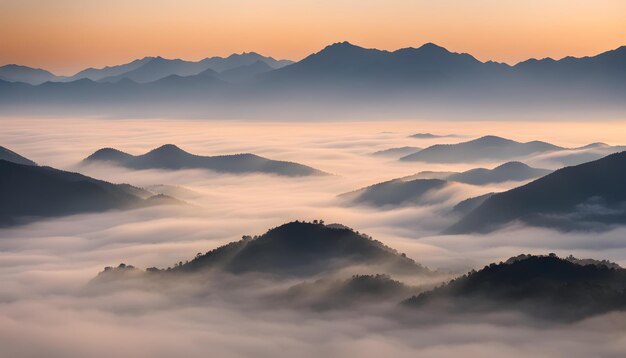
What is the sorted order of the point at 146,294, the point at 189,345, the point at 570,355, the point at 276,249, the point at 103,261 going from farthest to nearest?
the point at 103,261 < the point at 276,249 < the point at 146,294 < the point at 189,345 < the point at 570,355

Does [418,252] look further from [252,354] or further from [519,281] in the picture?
[252,354]

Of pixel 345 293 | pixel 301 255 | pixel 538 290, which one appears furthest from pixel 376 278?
pixel 538 290

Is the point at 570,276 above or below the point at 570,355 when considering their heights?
above

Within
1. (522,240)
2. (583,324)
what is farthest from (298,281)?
(522,240)

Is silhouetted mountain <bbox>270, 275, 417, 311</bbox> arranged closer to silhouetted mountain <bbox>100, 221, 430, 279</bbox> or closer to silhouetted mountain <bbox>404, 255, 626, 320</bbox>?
silhouetted mountain <bbox>404, 255, 626, 320</bbox>

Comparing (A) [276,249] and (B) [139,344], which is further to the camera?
(A) [276,249]

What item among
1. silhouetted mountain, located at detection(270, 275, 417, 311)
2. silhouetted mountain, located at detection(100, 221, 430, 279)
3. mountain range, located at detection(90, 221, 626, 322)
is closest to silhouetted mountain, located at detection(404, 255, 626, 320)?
mountain range, located at detection(90, 221, 626, 322)

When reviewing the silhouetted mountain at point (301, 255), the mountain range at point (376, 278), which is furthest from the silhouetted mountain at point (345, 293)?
the silhouetted mountain at point (301, 255)
